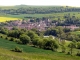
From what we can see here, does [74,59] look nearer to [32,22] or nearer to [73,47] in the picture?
[73,47]

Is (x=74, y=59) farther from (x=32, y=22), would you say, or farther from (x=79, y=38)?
(x=32, y=22)

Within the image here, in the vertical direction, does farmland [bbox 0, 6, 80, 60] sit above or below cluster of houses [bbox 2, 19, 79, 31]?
above

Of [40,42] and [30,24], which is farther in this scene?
[30,24]

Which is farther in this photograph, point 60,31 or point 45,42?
point 60,31

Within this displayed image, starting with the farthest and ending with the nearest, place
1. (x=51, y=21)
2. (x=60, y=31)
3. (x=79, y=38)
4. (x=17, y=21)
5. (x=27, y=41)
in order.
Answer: (x=51, y=21), (x=17, y=21), (x=60, y=31), (x=79, y=38), (x=27, y=41)

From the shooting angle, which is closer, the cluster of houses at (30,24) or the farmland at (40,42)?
the farmland at (40,42)

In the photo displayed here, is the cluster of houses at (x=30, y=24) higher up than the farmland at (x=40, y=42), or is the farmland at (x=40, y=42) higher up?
the farmland at (x=40, y=42)

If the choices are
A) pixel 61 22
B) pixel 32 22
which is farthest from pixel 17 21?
pixel 61 22

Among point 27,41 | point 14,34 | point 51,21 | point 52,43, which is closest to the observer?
point 52,43

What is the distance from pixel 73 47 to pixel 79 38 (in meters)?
35.0

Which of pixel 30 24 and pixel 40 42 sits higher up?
pixel 40 42

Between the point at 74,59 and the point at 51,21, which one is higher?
the point at 74,59

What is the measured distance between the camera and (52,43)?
209ft

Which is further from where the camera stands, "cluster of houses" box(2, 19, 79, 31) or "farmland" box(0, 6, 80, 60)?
"cluster of houses" box(2, 19, 79, 31)
